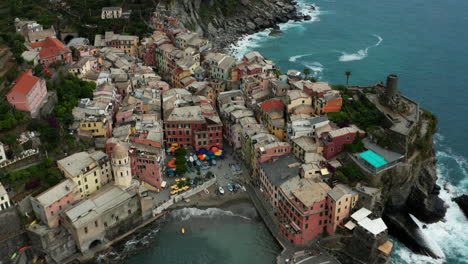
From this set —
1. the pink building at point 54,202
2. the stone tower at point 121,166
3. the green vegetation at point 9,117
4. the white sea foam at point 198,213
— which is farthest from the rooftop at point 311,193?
the green vegetation at point 9,117

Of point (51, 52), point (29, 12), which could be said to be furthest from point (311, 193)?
point (29, 12)

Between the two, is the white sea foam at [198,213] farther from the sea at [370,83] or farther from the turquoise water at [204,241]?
the sea at [370,83]

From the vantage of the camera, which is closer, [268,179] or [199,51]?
[268,179]

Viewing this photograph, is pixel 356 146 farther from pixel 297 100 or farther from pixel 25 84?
pixel 25 84

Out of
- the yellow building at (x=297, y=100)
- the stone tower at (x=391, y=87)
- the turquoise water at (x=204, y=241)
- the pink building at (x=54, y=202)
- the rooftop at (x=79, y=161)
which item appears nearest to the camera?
the pink building at (x=54, y=202)

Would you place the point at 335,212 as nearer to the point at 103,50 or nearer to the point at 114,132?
the point at 114,132

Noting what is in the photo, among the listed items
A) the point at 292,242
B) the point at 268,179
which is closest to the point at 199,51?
the point at 268,179
